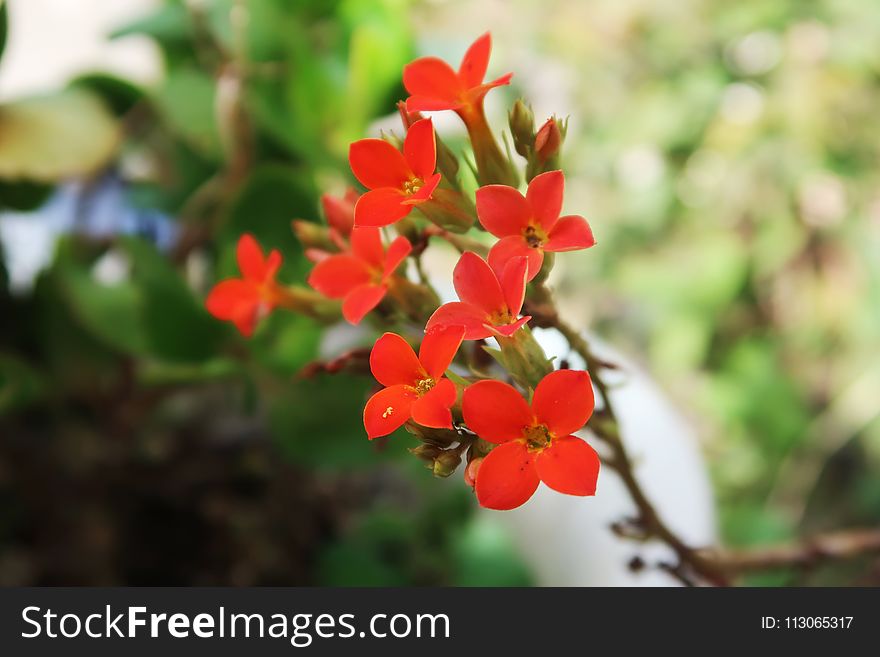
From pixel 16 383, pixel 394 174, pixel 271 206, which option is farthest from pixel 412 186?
pixel 16 383

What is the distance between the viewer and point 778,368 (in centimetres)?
104

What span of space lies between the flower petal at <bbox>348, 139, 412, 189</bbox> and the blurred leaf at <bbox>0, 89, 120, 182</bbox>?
285 mm

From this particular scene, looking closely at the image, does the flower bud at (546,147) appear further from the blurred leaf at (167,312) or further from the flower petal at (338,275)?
the blurred leaf at (167,312)

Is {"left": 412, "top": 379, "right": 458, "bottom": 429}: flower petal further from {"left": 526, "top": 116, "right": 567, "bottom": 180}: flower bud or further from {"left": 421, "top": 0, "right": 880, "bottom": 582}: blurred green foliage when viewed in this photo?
{"left": 421, "top": 0, "right": 880, "bottom": 582}: blurred green foliage

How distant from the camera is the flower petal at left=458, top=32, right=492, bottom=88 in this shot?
0.91ft

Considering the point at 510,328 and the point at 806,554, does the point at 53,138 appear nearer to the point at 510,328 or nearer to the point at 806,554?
the point at 510,328

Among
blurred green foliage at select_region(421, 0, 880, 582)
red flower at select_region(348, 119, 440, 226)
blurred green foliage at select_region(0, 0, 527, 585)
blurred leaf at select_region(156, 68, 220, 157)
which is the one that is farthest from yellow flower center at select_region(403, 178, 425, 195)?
blurred green foliage at select_region(421, 0, 880, 582)

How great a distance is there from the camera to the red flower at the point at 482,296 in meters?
0.23

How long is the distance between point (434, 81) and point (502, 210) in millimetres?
63

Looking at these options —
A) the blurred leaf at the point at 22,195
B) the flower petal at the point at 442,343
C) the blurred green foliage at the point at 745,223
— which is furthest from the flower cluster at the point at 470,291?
the blurred green foliage at the point at 745,223

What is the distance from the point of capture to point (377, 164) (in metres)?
0.26

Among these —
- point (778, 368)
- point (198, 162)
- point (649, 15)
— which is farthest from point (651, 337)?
point (198, 162)

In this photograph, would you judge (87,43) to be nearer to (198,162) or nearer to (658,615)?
(198,162)

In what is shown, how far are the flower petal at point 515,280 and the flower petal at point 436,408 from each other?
31 mm
